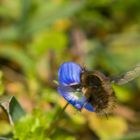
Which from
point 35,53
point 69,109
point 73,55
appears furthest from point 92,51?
point 69,109

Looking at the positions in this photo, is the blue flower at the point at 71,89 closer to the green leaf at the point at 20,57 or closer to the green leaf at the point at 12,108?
the green leaf at the point at 12,108

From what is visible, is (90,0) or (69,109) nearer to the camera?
(69,109)

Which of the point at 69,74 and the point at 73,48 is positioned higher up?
the point at 73,48

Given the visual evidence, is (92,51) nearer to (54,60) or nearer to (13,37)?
(54,60)

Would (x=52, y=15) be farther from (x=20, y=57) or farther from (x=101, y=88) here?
(x=101, y=88)

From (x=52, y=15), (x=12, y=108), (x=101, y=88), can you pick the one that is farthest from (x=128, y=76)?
(x=52, y=15)
